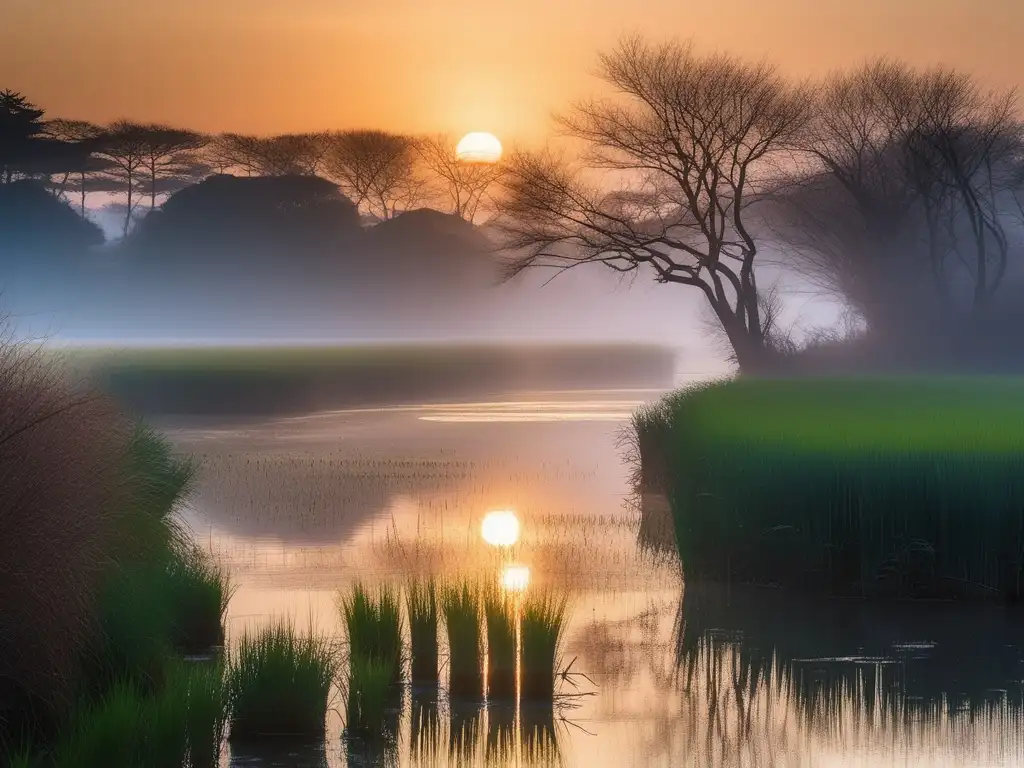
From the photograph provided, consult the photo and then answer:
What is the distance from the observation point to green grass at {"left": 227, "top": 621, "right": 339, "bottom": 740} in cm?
1003

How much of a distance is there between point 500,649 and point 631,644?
2307 millimetres

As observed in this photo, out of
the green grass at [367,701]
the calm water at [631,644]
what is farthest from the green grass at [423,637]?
the green grass at [367,701]

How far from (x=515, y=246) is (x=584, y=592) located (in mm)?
27536

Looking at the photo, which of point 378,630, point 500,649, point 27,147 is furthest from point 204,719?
point 27,147

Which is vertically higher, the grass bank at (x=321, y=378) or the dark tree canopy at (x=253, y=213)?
the dark tree canopy at (x=253, y=213)

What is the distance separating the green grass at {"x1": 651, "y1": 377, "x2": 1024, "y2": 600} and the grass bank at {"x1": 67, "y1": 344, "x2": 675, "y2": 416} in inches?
826

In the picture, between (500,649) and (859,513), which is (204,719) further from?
(859,513)

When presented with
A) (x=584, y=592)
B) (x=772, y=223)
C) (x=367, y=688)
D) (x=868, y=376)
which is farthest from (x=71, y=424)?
(x=772, y=223)

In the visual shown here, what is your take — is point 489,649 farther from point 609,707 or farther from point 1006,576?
point 1006,576

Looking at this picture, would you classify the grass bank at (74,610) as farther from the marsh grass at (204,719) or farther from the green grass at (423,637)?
the green grass at (423,637)

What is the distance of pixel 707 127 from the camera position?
4100 cm

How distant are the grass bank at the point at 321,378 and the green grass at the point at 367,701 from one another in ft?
82.9

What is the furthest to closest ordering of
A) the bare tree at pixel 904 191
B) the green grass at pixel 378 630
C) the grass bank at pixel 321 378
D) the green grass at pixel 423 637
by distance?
the grass bank at pixel 321 378
the bare tree at pixel 904 191
the green grass at pixel 423 637
the green grass at pixel 378 630

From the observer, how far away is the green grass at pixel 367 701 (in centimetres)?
1012
